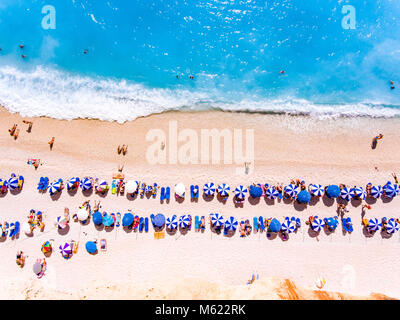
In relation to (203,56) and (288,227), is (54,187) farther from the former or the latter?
(288,227)

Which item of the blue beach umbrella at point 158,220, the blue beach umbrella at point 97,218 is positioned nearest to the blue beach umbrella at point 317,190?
the blue beach umbrella at point 158,220

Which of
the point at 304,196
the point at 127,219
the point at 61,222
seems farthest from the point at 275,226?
the point at 61,222

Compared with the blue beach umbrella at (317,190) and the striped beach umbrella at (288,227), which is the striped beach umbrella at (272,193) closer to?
the striped beach umbrella at (288,227)

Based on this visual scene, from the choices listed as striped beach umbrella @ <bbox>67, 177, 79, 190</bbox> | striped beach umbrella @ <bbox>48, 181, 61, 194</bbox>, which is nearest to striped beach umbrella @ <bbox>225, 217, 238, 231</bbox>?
striped beach umbrella @ <bbox>67, 177, 79, 190</bbox>

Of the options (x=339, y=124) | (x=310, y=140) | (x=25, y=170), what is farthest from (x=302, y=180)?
(x=25, y=170)

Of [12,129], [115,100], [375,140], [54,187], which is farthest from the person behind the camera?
[115,100]

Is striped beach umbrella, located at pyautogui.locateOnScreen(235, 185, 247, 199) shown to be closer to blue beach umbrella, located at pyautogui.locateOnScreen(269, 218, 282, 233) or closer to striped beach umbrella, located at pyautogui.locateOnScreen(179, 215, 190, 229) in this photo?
blue beach umbrella, located at pyautogui.locateOnScreen(269, 218, 282, 233)
